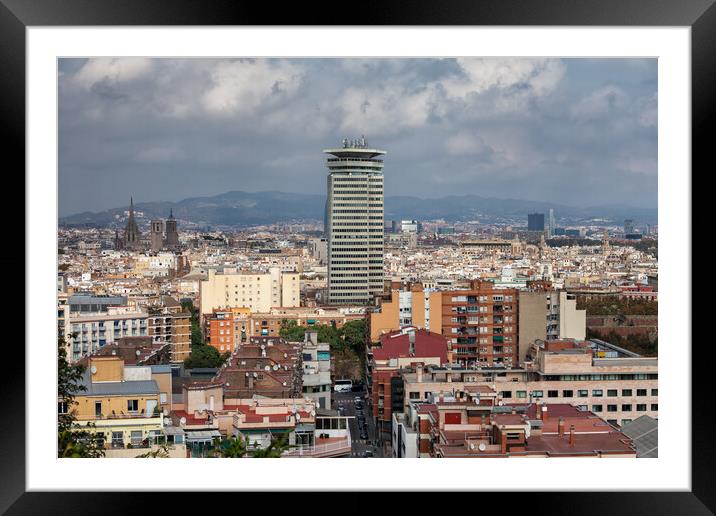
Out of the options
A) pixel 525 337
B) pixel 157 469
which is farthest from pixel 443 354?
pixel 157 469

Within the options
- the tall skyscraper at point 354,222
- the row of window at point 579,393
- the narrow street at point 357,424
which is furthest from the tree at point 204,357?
the tall skyscraper at point 354,222

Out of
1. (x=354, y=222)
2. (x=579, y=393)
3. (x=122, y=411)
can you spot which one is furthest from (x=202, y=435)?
(x=354, y=222)

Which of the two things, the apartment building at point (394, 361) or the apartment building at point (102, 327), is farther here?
the apartment building at point (102, 327)

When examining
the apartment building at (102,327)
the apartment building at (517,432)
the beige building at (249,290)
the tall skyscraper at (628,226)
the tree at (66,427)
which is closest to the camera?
the tree at (66,427)

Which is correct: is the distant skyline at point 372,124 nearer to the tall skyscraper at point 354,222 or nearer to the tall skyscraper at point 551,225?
the tall skyscraper at point 354,222

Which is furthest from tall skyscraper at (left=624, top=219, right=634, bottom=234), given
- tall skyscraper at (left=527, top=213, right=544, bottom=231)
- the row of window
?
the row of window

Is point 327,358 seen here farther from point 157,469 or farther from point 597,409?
point 157,469

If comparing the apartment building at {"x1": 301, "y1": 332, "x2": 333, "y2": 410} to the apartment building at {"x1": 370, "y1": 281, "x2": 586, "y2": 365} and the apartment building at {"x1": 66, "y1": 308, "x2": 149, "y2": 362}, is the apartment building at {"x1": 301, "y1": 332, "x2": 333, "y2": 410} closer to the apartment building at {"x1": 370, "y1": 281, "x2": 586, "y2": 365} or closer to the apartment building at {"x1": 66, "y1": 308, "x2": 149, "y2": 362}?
the apartment building at {"x1": 370, "y1": 281, "x2": 586, "y2": 365}
